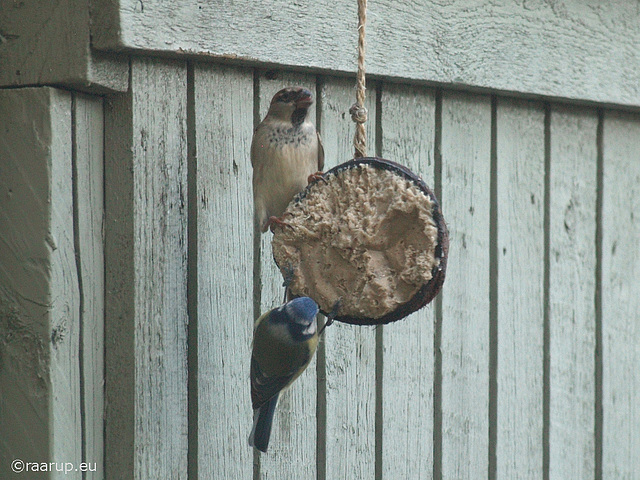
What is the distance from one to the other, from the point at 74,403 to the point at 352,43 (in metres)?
1.12

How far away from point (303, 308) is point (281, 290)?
42cm

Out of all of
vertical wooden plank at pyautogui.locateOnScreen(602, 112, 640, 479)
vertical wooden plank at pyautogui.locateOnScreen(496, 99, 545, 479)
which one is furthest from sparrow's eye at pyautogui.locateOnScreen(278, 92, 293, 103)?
vertical wooden plank at pyautogui.locateOnScreen(602, 112, 640, 479)

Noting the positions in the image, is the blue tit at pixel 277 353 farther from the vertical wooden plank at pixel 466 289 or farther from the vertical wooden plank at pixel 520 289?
the vertical wooden plank at pixel 520 289

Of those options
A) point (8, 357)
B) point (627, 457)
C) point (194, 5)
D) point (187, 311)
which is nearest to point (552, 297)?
point (627, 457)

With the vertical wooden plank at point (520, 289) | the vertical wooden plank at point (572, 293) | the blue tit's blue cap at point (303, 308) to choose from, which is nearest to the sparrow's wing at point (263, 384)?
the blue tit's blue cap at point (303, 308)

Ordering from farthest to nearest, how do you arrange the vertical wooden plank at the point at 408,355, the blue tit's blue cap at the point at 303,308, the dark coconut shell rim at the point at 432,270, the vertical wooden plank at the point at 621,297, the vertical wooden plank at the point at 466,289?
the vertical wooden plank at the point at 621,297
the vertical wooden plank at the point at 466,289
the vertical wooden plank at the point at 408,355
the blue tit's blue cap at the point at 303,308
the dark coconut shell rim at the point at 432,270

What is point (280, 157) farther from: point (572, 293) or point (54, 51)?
point (572, 293)

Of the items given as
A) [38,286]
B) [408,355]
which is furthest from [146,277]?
[408,355]

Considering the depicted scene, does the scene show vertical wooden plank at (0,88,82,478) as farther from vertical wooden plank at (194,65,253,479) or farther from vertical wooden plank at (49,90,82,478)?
vertical wooden plank at (194,65,253,479)

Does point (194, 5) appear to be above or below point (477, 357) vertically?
above

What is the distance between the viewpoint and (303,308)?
190 cm

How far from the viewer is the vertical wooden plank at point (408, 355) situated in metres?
2.50

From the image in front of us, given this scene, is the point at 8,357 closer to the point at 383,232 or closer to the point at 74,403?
the point at 74,403

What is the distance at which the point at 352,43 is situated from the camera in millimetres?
2367
